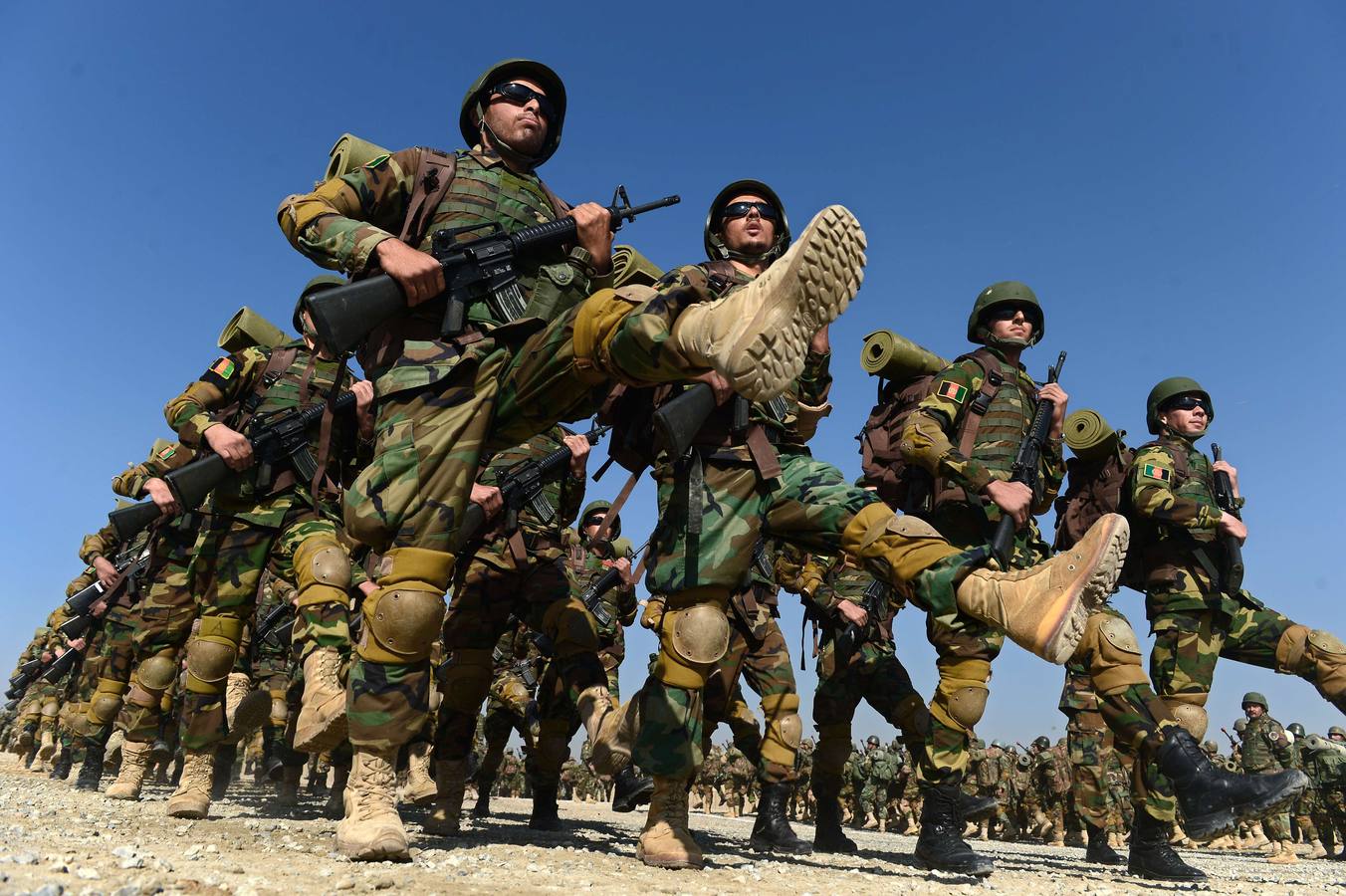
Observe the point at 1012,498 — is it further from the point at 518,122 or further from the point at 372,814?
the point at 372,814

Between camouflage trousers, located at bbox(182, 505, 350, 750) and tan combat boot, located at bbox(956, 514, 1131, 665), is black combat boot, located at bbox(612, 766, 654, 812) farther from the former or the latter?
tan combat boot, located at bbox(956, 514, 1131, 665)

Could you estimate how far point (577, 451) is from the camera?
682cm

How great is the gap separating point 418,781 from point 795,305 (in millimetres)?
5289

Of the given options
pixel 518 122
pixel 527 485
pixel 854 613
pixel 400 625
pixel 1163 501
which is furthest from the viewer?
pixel 854 613

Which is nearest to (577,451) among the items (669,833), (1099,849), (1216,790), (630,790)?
(630,790)

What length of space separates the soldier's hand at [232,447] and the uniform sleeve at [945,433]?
167 inches

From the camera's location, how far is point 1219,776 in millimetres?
4117

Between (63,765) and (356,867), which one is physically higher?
(356,867)

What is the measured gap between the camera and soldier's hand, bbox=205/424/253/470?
5.55 m

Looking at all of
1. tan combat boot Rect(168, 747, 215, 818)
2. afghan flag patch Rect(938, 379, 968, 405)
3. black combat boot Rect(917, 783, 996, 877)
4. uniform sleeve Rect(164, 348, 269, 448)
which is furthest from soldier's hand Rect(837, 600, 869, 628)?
uniform sleeve Rect(164, 348, 269, 448)

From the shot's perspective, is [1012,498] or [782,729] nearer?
[1012,498]

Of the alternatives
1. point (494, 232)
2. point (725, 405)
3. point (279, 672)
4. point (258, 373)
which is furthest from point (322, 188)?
point (279, 672)

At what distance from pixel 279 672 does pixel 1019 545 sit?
874 centimetres

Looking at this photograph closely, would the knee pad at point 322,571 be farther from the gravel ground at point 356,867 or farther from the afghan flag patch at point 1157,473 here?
the afghan flag patch at point 1157,473
